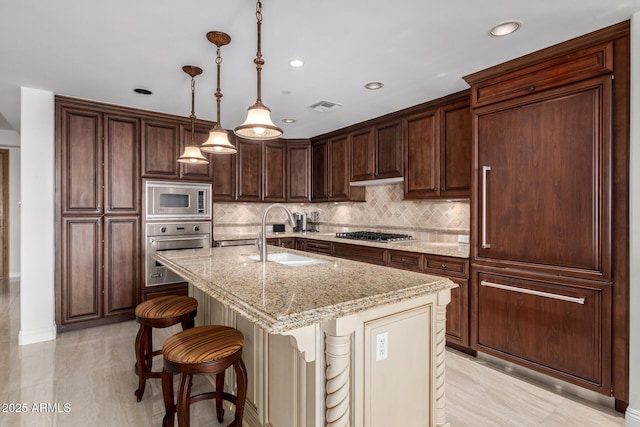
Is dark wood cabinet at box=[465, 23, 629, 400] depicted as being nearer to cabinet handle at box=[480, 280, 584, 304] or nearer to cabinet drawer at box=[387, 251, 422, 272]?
cabinet handle at box=[480, 280, 584, 304]

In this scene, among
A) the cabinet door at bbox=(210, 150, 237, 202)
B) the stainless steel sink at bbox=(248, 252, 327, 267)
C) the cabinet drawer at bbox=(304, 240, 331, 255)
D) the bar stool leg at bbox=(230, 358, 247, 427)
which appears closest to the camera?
the bar stool leg at bbox=(230, 358, 247, 427)

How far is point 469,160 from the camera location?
3.14 meters

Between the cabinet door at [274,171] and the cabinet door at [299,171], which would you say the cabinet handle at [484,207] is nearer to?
the cabinet door at [299,171]

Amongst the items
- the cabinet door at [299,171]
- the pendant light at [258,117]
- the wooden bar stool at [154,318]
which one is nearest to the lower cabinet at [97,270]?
the wooden bar stool at [154,318]

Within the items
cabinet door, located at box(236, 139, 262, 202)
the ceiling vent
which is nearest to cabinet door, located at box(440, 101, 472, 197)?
the ceiling vent

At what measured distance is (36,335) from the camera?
3.27m

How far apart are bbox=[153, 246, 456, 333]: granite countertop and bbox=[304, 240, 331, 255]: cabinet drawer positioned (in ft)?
7.05

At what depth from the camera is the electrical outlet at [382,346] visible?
146 cm

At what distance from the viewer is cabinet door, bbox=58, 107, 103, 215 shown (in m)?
3.48

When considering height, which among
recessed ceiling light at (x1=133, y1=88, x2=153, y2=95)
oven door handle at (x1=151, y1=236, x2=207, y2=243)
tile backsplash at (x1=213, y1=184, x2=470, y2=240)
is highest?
recessed ceiling light at (x1=133, y1=88, x2=153, y2=95)

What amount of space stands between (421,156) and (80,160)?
11.7ft

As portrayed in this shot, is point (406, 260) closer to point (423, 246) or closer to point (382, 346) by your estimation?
point (423, 246)

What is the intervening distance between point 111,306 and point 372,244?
9.61 feet

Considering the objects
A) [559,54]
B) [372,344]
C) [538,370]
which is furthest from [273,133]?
[538,370]
